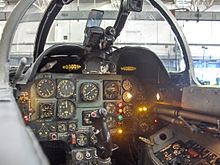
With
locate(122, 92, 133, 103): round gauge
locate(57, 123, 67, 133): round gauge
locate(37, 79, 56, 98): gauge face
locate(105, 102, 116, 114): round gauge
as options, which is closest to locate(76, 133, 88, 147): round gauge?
locate(57, 123, 67, 133): round gauge

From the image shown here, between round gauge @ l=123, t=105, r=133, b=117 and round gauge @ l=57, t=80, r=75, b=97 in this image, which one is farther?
round gauge @ l=123, t=105, r=133, b=117

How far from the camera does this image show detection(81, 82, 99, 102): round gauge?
364cm

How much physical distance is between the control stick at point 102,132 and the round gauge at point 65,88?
1.63 ft

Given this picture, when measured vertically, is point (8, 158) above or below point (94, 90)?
above

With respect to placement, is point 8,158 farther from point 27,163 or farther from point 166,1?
point 166,1

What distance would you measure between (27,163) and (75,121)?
317 cm

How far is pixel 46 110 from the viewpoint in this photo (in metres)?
A: 3.52

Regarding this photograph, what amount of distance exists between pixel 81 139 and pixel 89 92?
1.67 feet

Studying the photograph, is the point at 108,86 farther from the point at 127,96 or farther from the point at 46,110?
the point at 46,110

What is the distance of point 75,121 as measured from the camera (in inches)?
145

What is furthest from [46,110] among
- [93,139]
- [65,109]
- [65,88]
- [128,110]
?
[128,110]

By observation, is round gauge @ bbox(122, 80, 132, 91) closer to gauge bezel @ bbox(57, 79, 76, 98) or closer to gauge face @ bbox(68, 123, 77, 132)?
gauge bezel @ bbox(57, 79, 76, 98)

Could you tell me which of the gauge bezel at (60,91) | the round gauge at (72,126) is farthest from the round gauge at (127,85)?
the round gauge at (72,126)

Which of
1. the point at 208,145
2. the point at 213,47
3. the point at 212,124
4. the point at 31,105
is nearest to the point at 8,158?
the point at 212,124
